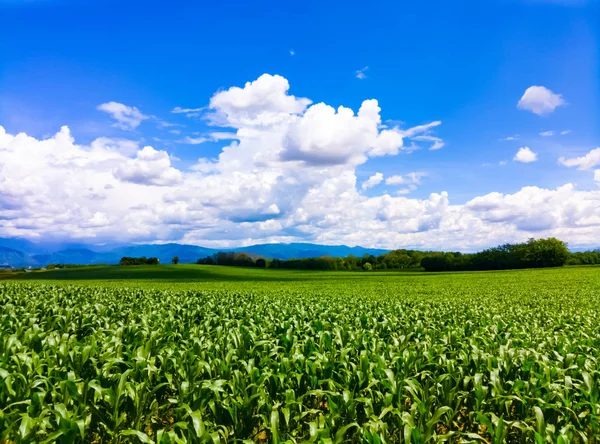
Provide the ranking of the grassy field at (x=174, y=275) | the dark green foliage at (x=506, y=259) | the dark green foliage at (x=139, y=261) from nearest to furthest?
the grassy field at (x=174, y=275) → the dark green foliage at (x=506, y=259) → the dark green foliage at (x=139, y=261)

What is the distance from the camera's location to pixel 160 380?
7676 mm

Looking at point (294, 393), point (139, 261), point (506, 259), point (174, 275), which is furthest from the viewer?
point (139, 261)

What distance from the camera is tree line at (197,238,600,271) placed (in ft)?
372

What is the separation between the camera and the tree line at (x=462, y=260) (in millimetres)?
113500

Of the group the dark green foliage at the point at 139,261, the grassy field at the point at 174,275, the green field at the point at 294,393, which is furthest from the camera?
the dark green foliage at the point at 139,261

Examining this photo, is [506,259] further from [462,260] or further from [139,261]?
[139,261]

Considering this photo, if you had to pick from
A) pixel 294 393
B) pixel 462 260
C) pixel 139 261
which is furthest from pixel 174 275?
pixel 294 393

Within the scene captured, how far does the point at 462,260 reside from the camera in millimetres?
116438

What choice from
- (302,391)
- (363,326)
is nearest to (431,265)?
(363,326)

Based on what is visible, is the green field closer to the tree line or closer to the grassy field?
the grassy field

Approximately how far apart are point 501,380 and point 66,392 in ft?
23.9

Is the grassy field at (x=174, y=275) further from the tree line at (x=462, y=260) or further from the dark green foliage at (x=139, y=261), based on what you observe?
the dark green foliage at (x=139, y=261)

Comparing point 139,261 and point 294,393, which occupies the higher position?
point 139,261

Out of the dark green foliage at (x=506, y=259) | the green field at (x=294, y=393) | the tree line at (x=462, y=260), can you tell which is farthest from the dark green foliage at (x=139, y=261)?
the green field at (x=294, y=393)
